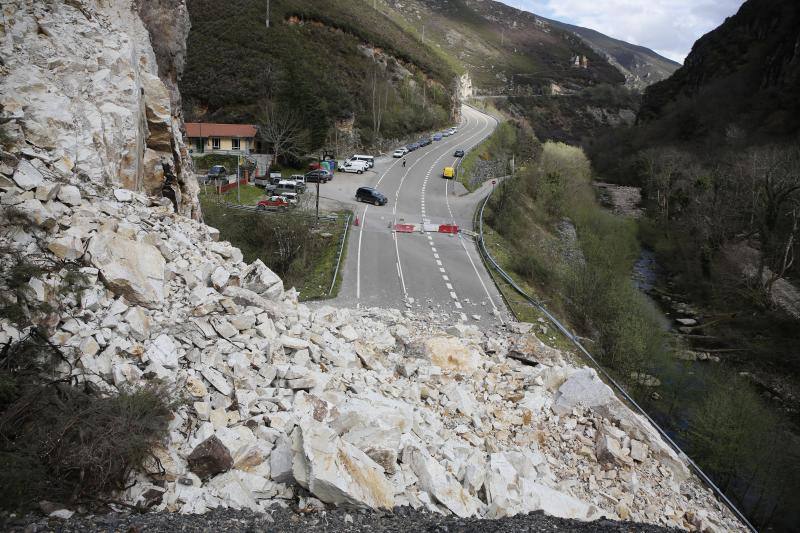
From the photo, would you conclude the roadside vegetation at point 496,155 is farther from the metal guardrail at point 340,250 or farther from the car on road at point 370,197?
the metal guardrail at point 340,250

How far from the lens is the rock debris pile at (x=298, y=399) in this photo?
8.57m

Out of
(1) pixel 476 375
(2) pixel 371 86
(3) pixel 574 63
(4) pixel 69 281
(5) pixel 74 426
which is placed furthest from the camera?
(3) pixel 574 63

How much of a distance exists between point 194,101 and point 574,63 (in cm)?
17430

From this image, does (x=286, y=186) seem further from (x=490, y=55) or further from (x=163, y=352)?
(x=490, y=55)

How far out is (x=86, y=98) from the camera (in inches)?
567

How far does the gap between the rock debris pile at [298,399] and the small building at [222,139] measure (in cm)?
4026

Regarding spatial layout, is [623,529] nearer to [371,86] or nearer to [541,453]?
[541,453]

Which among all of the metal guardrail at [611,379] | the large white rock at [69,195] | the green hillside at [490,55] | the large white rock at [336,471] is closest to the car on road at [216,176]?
the metal guardrail at [611,379]

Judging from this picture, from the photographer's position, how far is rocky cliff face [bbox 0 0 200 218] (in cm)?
1209

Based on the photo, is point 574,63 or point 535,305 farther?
point 574,63

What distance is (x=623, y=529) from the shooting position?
882 cm

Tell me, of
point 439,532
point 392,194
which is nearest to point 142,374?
point 439,532

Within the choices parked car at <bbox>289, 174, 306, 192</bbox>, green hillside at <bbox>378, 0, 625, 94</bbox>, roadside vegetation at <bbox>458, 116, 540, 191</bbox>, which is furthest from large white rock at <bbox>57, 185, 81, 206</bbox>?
green hillside at <bbox>378, 0, 625, 94</bbox>

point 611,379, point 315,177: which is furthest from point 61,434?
Answer: point 315,177
